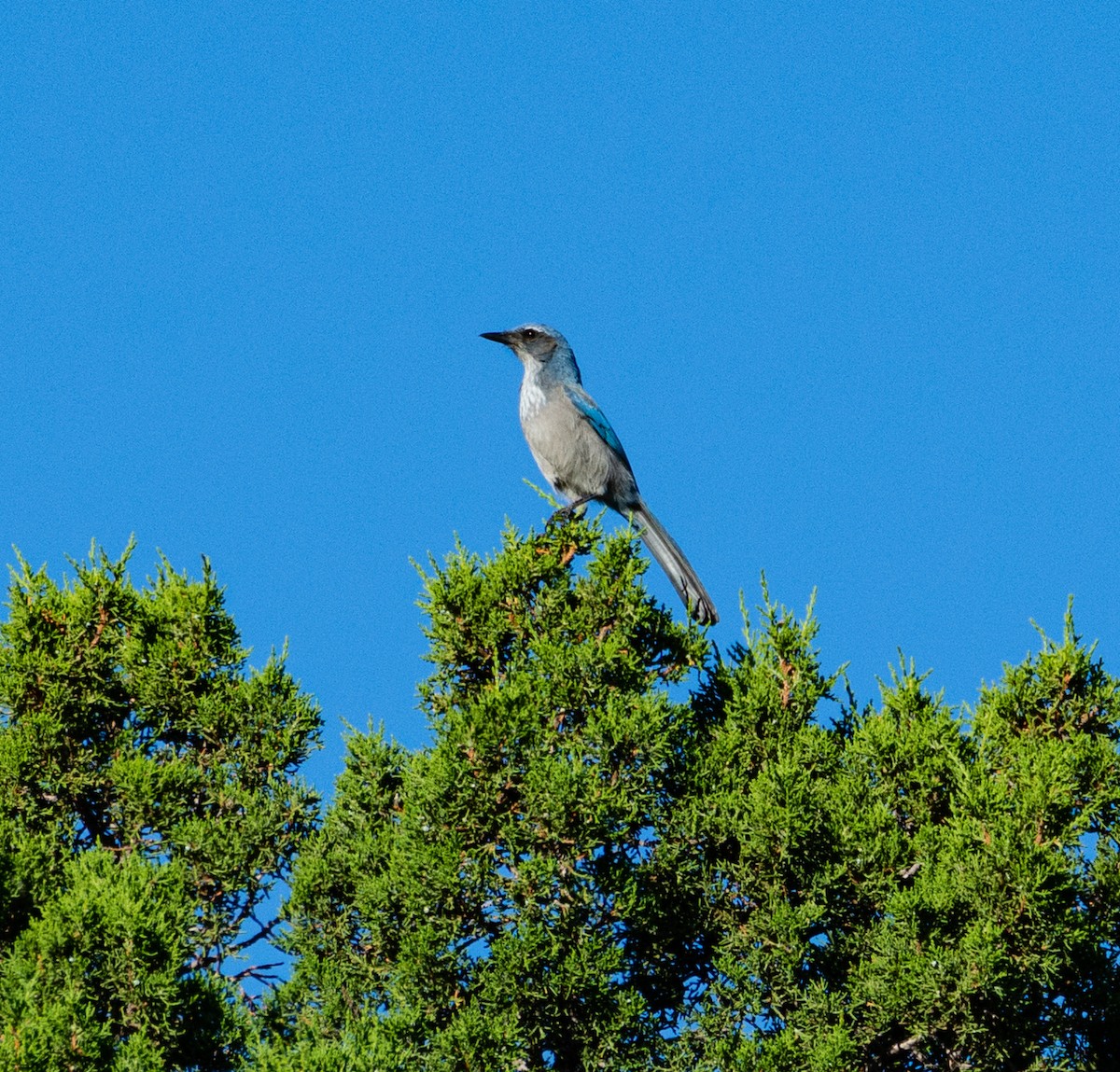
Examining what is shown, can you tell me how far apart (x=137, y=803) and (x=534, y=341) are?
637cm

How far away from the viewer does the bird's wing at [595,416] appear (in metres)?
12.3

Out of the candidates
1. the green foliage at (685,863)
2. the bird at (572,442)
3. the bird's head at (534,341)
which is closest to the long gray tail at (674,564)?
the bird at (572,442)

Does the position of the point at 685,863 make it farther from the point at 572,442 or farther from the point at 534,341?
the point at 534,341

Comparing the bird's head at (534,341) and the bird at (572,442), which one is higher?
the bird's head at (534,341)

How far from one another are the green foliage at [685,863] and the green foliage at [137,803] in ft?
1.31

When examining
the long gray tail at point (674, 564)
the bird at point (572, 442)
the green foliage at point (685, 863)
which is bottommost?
the green foliage at point (685, 863)

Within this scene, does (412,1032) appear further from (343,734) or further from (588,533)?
(588,533)

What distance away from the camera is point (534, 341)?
12867 mm

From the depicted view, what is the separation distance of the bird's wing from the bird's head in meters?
Answer: 0.41

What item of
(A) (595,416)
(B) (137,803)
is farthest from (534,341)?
(B) (137,803)

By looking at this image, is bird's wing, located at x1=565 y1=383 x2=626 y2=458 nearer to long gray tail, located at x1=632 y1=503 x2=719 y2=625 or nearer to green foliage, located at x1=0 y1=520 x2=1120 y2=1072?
long gray tail, located at x1=632 y1=503 x2=719 y2=625

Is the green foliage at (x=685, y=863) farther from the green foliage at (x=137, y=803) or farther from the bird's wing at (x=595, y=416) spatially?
the bird's wing at (x=595, y=416)

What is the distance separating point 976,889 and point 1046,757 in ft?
2.74

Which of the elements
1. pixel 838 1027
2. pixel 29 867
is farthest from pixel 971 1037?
pixel 29 867
